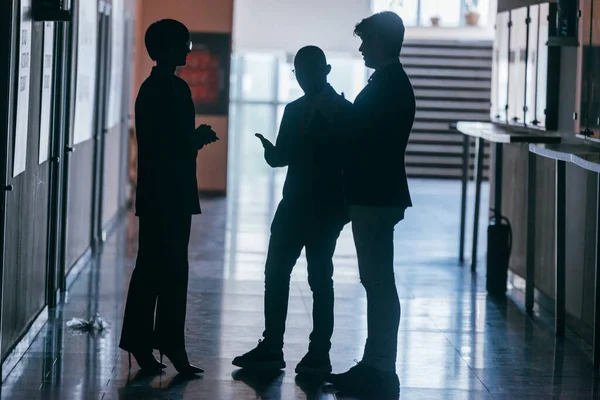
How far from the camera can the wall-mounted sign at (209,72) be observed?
14.1 metres

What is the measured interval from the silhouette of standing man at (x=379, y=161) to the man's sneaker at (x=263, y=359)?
0.46 m

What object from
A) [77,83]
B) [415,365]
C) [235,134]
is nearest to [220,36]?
[235,134]

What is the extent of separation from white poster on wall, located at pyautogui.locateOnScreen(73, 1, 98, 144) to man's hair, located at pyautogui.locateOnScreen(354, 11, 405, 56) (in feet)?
10.9

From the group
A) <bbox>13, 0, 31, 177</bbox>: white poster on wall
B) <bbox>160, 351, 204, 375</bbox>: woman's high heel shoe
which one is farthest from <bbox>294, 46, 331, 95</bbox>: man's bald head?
<bbox>160, 351, 204, 375</bbox>: woman's high heel shoe

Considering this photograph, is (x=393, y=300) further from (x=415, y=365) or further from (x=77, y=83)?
(x=77, y=83)

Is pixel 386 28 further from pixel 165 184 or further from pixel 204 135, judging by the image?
pixel 165 184

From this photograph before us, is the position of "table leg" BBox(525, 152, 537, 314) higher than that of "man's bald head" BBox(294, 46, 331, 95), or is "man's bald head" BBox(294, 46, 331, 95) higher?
"man's bald head" BBox(294, 46, 331, 95)

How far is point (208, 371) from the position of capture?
5113 mm

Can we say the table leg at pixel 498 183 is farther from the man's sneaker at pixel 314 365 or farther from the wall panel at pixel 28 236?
the wall panel at pixel 28 236

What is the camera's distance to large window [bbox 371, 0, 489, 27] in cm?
2016

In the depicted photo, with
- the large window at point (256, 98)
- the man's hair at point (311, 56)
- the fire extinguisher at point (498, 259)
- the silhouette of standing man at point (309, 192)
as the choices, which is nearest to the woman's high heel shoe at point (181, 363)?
the silhouette of standing man at point (309, 192)

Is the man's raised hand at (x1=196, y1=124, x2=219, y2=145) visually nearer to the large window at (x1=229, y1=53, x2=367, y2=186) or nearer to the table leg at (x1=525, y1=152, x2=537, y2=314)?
the table leg at (x1=525, y1=152, x2=537, y2=314)

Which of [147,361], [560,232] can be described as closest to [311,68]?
[147,361]

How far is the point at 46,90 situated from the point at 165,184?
1.48 m
